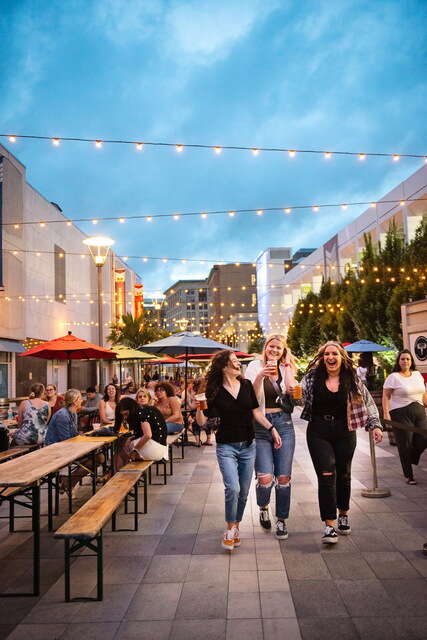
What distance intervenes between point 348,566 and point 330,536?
52 cm

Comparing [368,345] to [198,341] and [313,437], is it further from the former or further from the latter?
[313,437]

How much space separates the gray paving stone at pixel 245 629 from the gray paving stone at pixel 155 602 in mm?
429

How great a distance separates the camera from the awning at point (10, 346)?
953 inches

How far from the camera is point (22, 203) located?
1051 inches

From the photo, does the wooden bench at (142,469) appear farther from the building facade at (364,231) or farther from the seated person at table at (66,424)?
the building facade at (364,231)

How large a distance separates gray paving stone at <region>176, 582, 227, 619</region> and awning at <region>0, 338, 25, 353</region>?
21.8m

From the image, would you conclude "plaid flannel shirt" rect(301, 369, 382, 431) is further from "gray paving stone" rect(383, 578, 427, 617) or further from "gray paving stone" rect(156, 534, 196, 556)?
"gray paving stone" rect(156, 534, 196, 556)

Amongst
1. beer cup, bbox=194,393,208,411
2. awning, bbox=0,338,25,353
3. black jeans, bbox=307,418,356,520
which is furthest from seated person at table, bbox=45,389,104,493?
awning, bbox=0,338,25,353

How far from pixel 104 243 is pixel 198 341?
363 cm

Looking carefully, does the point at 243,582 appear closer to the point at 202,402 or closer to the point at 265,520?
the point at 265,520

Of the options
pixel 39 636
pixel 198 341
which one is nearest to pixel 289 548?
pixel 39 636

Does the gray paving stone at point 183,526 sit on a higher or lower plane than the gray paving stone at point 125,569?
lower

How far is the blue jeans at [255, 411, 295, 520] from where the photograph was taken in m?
5.35

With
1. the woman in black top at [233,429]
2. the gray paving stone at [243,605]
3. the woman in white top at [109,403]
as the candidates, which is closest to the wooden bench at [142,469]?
the woman in black top at [233,429]
